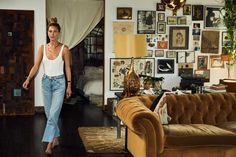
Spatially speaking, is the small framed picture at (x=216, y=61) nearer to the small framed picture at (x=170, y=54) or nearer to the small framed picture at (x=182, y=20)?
the small framed picture at (x=170, y=54)

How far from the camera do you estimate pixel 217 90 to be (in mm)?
6234

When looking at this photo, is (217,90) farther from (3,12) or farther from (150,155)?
(3,12)

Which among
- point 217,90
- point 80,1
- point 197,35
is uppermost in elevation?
point 80,1

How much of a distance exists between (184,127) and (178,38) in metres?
3.97

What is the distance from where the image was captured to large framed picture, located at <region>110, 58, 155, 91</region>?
299 inches

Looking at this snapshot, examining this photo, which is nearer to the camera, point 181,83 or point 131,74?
point 131,74

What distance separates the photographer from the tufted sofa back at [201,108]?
456 centimetres

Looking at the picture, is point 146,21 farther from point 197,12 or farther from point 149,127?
point 149,127

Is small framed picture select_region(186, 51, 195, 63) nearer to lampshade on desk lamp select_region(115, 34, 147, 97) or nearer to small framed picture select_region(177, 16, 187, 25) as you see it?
small framed picture select_region(177, 16, 187, 25)

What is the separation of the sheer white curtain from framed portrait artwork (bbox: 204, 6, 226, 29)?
2.17m

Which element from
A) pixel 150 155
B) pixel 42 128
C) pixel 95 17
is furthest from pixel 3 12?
pixel 150 155

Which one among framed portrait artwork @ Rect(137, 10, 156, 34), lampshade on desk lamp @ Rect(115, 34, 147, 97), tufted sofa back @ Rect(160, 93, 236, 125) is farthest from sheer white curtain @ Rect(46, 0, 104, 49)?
tufted sofa back @ Rect(160, 93, 236, 125)

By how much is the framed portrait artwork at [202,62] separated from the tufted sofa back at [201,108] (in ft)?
10.7

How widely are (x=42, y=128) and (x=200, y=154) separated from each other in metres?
2.86
